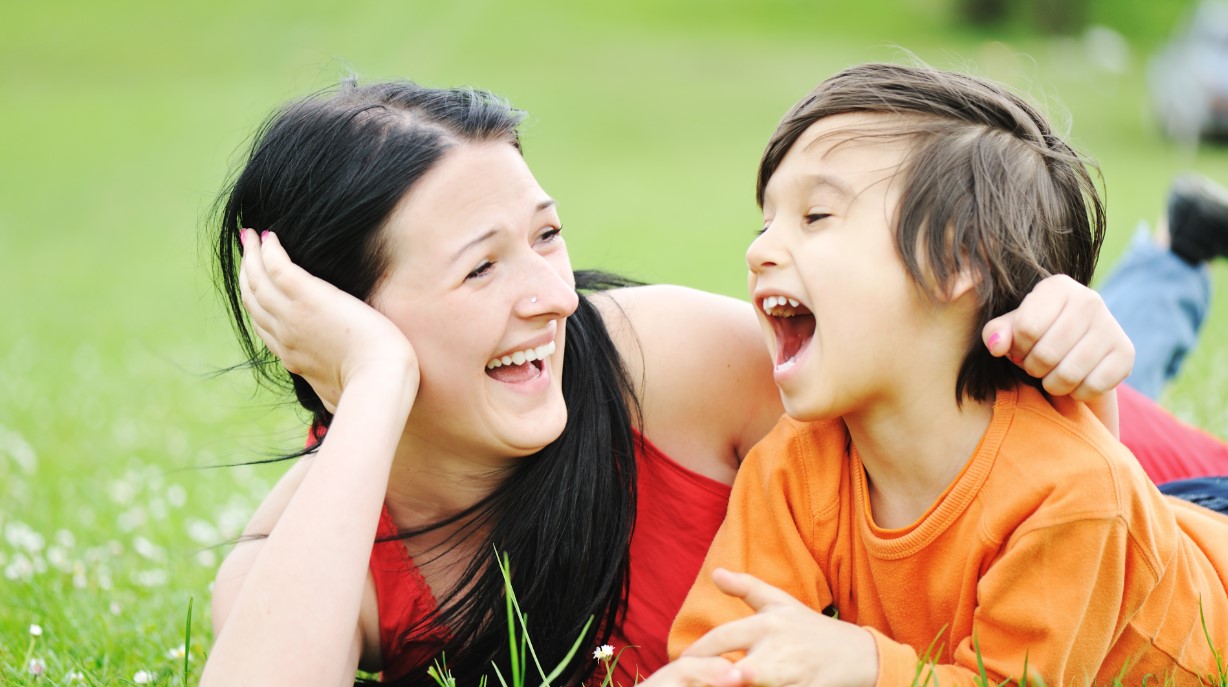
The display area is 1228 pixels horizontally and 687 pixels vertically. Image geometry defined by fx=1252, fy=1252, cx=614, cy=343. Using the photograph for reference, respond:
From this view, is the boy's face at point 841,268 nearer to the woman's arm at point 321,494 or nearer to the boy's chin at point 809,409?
the boy's chin at point 809,409

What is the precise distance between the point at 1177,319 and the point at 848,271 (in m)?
2.75

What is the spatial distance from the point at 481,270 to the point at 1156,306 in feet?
9.79

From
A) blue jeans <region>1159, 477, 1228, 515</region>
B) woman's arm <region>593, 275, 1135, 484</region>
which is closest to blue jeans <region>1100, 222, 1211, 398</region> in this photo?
blue jeans <region>1159, 477, 1228, 515</region>

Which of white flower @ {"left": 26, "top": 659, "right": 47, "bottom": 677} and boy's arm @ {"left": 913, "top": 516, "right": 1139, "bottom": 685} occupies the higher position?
boy's arm @ {"left": 913, "top": 516, "right": 1139, "bottom": 685}

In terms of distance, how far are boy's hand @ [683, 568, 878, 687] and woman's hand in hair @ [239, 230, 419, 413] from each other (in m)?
0.85

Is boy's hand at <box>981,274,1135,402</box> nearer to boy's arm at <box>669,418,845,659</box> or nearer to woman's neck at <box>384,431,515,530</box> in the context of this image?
boy's arm at <box>669,418,845,659</box>

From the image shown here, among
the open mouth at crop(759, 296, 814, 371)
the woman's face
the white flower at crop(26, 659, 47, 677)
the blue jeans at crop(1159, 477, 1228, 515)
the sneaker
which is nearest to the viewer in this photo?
the open mouth at crop(759, 296, 814, 371)

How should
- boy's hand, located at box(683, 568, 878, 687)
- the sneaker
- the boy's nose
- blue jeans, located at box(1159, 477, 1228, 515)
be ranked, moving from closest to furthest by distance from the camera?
boy's hand, located at box(683, 568, 878, 687), the boy's nose, blue jeans, located at box(1159, 477, 1228, 515), the sneaker

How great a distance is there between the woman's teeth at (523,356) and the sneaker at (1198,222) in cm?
306

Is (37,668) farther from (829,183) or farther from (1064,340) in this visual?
(1064,340)

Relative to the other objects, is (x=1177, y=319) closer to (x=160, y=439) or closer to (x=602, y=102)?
(x=160, y=439)

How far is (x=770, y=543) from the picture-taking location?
103 inches

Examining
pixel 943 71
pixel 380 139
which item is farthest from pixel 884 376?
pixel 380 139

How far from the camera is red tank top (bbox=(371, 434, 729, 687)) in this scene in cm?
305
